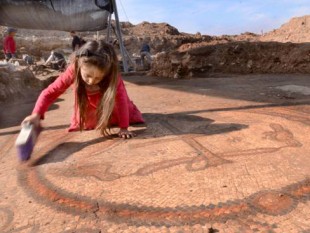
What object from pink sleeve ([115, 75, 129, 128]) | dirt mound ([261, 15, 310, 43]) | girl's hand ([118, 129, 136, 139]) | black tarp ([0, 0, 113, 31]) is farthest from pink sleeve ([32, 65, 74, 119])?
dirt mound ([261, 15, 310, 43])

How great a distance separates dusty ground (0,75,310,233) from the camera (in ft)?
4.82

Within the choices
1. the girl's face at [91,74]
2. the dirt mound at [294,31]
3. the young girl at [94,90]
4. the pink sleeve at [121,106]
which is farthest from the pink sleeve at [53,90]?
the dirt mound at [294,31]

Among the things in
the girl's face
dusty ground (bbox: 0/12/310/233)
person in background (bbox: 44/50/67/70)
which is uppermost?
the girl's face

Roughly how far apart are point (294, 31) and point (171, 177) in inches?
526

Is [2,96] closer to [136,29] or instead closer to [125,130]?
[125,130]

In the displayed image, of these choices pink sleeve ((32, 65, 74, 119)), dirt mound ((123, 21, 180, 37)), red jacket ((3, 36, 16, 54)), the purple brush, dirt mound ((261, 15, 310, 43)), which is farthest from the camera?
dirt mound ((123, 21, 180, 37))

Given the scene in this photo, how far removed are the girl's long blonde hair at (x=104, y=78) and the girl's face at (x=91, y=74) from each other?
0.02m

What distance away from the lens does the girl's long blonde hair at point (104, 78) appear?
2.31m

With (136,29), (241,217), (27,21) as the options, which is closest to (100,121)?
(241,217)

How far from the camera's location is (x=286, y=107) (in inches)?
128

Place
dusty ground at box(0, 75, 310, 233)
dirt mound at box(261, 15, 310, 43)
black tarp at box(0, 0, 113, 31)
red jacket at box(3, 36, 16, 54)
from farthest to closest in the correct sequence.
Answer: dirt mound at box(261, 15, 310, 43), red jacket at box(3, 36, 16, 54), black tarp at box(0, 0, 113, 31), dusty ground at box(0, 75, 310, 233)

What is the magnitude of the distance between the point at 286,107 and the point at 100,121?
164 cm

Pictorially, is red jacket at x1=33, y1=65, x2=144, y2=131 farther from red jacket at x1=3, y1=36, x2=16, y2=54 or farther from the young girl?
red jacket at x1=3, y1=36, x2=16, y2=54

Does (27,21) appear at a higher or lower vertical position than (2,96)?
higher
